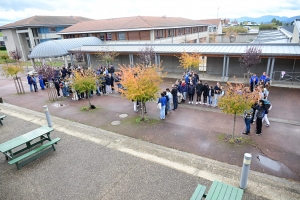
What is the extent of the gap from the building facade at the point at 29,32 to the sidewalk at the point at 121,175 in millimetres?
37495

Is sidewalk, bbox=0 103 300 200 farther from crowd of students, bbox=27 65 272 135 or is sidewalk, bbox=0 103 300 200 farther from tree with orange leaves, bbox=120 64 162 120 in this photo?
crowd of students, bbox=27 65 272 135

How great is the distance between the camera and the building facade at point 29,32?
37938 millimetres

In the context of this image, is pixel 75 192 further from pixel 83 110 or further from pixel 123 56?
pixel 123 56

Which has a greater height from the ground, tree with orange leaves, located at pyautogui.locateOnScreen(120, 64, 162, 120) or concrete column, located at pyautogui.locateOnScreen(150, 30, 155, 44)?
concrete column, located at pyautogui.locateOnScreen(150, 30, 155, 44)

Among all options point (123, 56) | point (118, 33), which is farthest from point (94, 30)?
point (123, 56)

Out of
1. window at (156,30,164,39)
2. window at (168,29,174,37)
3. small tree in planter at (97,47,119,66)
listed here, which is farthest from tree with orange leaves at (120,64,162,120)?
window at (168,29,174,37)

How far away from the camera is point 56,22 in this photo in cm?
4228

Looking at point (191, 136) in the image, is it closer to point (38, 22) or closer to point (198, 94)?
point (198, 94)

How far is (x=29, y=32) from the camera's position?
37.4m

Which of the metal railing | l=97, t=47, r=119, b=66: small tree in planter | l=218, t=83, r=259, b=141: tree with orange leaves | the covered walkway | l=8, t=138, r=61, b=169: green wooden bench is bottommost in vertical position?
l=8, t=138, r=61, b=169: green wooden bench

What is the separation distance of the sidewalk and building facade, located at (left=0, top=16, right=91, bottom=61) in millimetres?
37495

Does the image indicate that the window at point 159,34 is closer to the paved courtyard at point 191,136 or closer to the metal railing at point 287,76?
the metal railing at point 287,76

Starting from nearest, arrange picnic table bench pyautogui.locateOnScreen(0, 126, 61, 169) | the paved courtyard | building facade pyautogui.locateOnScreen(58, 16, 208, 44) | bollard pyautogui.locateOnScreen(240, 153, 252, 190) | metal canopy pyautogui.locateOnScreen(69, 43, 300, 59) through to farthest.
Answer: bollard pyautogui.locateOnScreen(240, 153, 252, 190), the paved courtyard, picnic table bench pyautogui.locateOnScreen(0, 126, 61, 169), metal canopy pyautogui.locateOnScreen(69, 43, 300, 59), building facade pyautogui.locateOnScreen(58, 16, 208, 44)

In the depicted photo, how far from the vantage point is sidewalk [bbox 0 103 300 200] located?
222 inches
